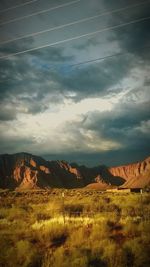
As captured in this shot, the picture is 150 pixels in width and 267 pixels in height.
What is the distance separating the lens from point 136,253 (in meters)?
12.9

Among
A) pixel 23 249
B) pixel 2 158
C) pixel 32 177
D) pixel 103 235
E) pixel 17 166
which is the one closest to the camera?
pixel 23 249

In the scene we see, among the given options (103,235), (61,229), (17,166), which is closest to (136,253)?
(103,235)

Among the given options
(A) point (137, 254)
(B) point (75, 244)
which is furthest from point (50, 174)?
(A) point (137, 254)

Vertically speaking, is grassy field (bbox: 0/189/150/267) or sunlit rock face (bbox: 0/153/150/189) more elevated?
sunlit rock face (bbox: 0/153/150/189)

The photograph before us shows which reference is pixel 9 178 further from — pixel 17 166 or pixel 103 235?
pixel 103 235

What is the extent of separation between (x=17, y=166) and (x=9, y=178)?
8.08 meters

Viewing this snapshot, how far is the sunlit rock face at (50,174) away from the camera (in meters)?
136

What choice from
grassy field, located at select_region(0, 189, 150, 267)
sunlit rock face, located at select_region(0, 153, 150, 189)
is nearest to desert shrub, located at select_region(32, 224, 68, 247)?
grassy field, located at select_region(0, 189, 150, 267)

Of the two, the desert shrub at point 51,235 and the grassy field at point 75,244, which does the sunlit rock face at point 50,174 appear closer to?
the grassy field at point 75,244

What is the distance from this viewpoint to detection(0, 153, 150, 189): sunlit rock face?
445 ft

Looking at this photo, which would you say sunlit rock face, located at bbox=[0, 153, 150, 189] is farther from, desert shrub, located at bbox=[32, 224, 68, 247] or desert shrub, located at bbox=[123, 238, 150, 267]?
desert shrub, located at bbox=[123, 238, 150, 267]

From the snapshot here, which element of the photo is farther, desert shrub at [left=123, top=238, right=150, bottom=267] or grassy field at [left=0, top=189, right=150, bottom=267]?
grassy field at [left=0, top=189, right=150, bottom=267]

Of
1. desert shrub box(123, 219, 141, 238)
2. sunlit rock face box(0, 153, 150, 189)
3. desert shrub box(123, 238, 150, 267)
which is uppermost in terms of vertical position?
sunlit rock face box(0, 153, 150, 189)

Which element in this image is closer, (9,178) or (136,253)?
(136,253)
